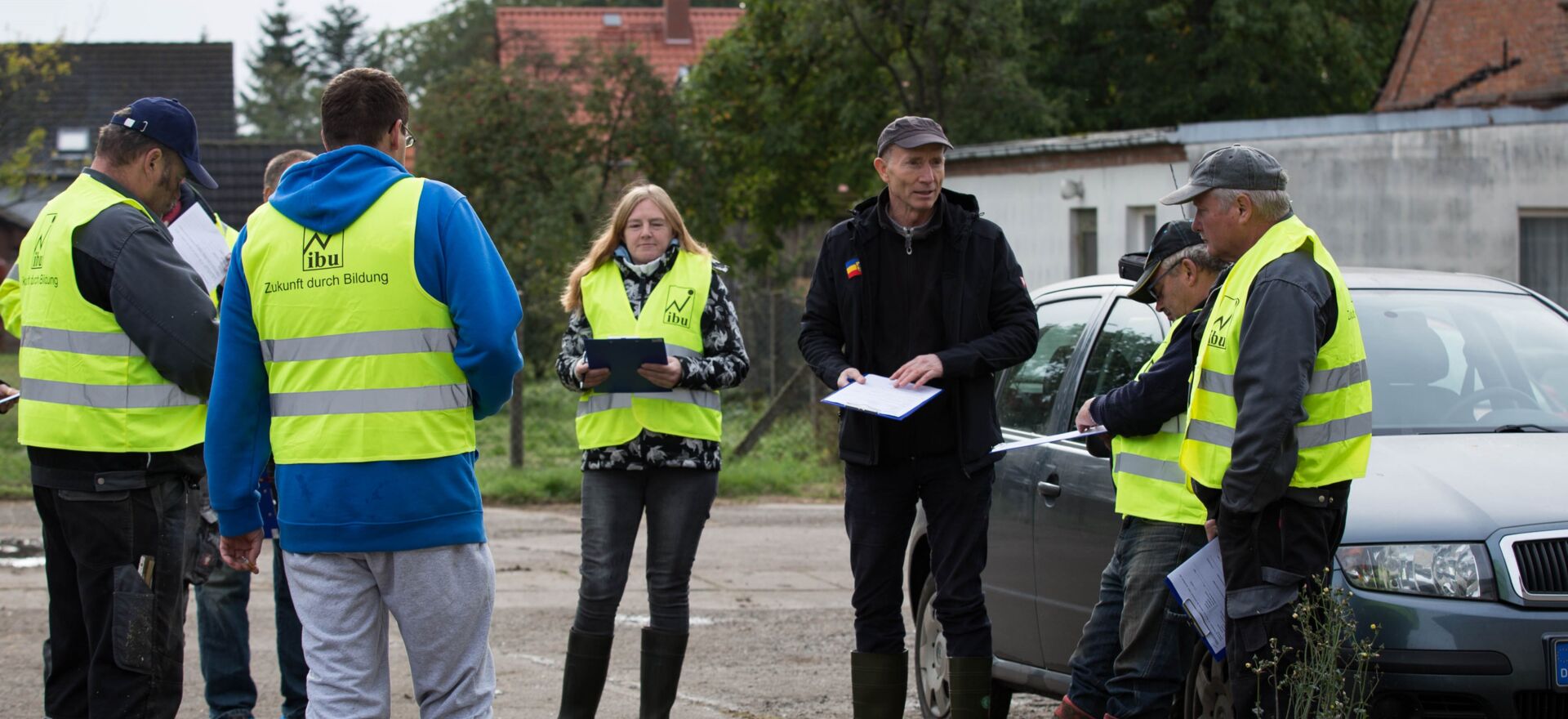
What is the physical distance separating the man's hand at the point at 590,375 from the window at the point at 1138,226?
1188 centimetres

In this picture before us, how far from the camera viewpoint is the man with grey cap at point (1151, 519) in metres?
4.81

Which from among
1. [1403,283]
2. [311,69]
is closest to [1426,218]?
[1403,283]

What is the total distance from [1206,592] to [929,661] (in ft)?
6.64

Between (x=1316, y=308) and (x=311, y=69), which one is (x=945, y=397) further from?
(x=311, y=69)

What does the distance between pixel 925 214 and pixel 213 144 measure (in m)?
27.7

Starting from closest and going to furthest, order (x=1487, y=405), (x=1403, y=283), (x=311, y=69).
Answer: (x=1487, y=405)
(x=1403, y=283)
(x=311, y=69)

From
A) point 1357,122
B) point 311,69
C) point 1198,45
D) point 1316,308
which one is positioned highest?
point 311,69

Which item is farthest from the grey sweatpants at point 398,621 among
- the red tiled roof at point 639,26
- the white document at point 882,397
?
the red tiled roof at point 639,26

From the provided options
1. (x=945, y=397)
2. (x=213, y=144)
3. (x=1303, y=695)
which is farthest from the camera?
(x=213, y=144)

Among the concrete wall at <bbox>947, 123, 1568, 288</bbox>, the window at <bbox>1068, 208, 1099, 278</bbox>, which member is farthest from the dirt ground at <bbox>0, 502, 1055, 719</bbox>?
the window at <bbox>1068, 208, 1099, 278</bbox>

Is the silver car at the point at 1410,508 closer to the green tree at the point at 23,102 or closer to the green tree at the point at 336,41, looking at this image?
the green tree at the point at 23,102

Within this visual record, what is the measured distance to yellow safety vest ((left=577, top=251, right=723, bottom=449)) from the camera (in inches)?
231

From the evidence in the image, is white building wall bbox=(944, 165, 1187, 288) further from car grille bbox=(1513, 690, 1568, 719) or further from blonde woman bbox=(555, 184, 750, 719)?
car grille bbox=(1513, 690, 1568, 719)

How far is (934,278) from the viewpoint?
529 centimetres
